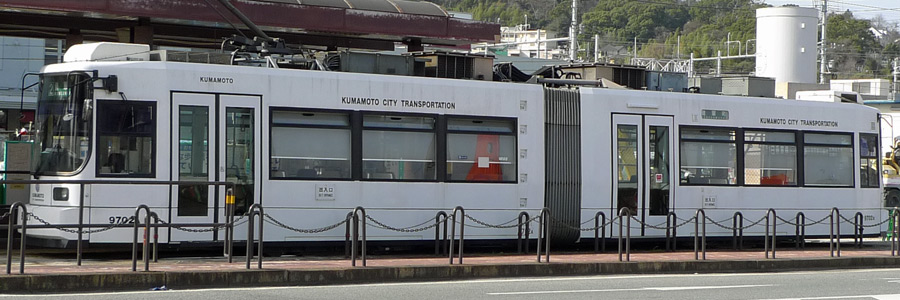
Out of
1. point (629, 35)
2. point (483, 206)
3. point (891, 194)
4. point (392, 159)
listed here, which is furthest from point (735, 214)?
point (629, 35)

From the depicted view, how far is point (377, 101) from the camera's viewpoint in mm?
17469

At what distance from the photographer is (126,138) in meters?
15.6

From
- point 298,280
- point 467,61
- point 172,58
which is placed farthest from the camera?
point 467,61

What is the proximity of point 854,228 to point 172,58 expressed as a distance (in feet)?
44.2

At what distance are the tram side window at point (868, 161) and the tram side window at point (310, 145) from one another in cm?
1102

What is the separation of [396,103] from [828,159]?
Answer: 30.4 ft

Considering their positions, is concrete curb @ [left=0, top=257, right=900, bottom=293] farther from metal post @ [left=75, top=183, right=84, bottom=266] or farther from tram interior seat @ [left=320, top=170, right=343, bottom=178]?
tram interior seat @ [left=320, top=170, right=343, bottom=178]

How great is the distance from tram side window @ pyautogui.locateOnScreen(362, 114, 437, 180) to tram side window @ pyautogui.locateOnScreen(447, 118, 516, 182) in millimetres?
377

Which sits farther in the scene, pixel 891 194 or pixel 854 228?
pixel 891 194

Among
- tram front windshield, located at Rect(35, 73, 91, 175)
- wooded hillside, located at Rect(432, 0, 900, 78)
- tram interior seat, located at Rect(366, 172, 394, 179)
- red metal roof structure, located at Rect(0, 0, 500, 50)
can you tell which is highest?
wooded hillside, located at Rect(432, 0, 900, 78)

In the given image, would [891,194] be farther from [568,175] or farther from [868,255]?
[568,175]

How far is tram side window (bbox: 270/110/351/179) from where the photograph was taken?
16641mm

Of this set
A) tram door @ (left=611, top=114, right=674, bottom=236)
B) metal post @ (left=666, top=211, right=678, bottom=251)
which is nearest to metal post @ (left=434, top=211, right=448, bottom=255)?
tram door @ (left=611, top=114, right=674, bottom=236)

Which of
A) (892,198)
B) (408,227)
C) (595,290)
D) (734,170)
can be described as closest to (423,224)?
(408,227)
